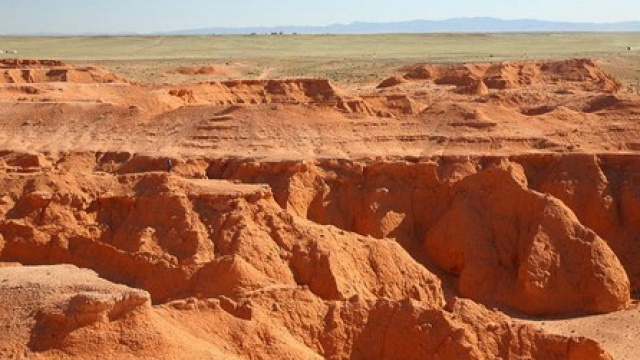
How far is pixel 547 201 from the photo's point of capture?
28.0 metres

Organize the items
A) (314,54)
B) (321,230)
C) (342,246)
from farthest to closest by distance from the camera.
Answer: (314,54)
(321,230)
(342,246)

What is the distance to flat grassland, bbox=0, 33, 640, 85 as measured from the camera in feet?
274

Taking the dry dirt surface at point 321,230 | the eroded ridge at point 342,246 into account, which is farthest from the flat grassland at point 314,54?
the eroded ridge at point 342,246

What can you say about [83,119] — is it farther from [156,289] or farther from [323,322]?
[323,322]

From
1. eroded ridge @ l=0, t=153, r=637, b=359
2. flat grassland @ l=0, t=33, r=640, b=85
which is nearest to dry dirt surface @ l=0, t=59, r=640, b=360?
eroded ridge @ l=0, t=153, r=637, b=359

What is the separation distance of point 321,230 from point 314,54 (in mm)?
101158

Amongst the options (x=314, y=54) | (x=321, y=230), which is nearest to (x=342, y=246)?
(x=321, y=230)

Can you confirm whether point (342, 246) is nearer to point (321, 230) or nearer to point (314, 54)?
point (321, 230)

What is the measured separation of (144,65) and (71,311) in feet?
265

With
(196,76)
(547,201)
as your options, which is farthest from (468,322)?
(196,76)

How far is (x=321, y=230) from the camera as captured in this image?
25.6 meters

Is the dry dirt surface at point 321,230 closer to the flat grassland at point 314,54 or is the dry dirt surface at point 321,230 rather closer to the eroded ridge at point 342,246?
the eroded ridge at point 342,246

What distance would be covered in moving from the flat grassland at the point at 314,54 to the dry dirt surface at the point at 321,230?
116 ft

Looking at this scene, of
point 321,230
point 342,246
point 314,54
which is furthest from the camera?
point 314,54
